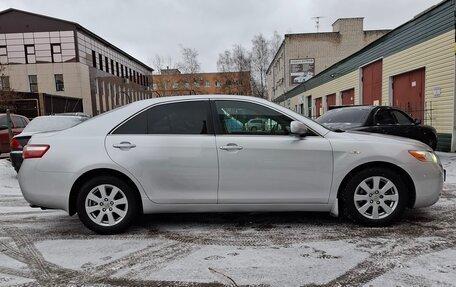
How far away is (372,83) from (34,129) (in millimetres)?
15045

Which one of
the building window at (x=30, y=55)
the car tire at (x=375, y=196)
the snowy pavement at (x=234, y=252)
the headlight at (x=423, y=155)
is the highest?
the building window at (x=30, y=55)

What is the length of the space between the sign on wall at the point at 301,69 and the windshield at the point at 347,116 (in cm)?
3516

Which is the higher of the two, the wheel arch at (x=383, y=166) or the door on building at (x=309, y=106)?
the door on building at (x=309, y=106)

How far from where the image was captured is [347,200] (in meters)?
4.09

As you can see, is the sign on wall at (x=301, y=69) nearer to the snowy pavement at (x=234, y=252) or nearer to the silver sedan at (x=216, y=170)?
the snowy pavement at (x=234, y=252)

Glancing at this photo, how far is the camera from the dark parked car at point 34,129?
7.26 meters

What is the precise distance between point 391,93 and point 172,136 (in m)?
13.4

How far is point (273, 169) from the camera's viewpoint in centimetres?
402

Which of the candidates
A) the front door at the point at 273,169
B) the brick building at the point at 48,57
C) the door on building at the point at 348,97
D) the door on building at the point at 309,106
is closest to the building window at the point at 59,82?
the brick building at the point at 48,57

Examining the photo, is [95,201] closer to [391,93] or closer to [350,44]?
[391,93]

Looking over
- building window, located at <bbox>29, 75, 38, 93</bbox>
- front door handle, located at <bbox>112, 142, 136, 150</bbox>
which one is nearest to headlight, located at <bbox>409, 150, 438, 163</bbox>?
front door handle, located at <bbox>112, 142, 136, 150</bbox>

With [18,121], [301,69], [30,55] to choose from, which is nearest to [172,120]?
[18,121]

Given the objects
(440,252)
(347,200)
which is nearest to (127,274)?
(347,200)

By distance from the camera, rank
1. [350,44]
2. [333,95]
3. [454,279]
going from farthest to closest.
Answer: [350,44] → [333,95] → [454,279]
